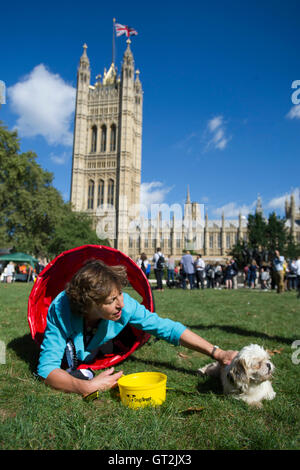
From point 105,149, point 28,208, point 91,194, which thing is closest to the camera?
point 28,208

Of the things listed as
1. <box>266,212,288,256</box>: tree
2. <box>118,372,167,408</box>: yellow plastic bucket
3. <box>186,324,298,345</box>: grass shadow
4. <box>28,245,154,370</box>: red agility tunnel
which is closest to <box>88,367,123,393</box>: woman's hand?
<box>118,372,167,408</box>: yellow plastic bucket

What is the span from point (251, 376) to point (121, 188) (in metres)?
56.8

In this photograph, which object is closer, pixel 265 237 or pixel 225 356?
pixel 225 356

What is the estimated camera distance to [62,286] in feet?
A: 14.1

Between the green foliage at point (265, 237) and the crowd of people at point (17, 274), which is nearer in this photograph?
the crowd of people at point (17, 274)

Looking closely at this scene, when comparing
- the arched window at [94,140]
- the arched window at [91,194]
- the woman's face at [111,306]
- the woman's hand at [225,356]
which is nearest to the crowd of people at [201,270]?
the woman's hand at [225,356]

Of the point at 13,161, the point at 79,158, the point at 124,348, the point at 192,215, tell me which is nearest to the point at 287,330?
the point at 124,348

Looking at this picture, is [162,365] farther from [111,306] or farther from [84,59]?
[84,59]

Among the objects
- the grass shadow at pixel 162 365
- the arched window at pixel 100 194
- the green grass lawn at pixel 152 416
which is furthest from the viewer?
the arched window at pixel 100 194

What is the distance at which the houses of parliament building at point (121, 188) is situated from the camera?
184ft

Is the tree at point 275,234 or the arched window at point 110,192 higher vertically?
the arched window at point 110,192

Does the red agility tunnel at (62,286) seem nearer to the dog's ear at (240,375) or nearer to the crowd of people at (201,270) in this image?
the dog's ear at (240,375)

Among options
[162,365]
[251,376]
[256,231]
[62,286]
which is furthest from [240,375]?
[256,231]

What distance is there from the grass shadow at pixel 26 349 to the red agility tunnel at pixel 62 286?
0.18 meters
